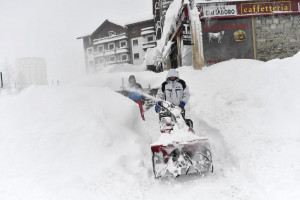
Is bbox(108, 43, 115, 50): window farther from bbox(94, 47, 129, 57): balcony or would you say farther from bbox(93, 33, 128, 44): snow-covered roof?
bbox(93, 33, 128, 44): snow-covered roof

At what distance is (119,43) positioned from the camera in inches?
1828

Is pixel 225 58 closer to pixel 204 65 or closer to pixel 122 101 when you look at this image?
pixel 204 65

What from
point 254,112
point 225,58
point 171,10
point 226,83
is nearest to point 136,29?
point 171,10

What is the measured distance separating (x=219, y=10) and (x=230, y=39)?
5.46 ft

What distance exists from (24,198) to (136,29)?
43759mm

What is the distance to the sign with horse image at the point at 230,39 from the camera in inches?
523

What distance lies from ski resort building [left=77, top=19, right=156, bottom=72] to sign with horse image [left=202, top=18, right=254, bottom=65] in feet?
97.6

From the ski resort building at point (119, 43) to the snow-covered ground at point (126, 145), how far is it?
37000 millimetres

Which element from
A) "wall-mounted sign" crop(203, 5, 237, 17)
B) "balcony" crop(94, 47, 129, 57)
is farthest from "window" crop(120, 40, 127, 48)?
"wall-mounted sign" crop(203, 5, 237, 17)

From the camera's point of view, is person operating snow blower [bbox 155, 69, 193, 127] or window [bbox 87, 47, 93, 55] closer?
person operating snow blower [bbox 155, 69, 193, 127]

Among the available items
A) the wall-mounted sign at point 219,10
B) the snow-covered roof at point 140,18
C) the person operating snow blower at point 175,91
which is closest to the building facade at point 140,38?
the snow-covered roof at point 140,18

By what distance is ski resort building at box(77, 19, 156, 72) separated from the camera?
1726 inches

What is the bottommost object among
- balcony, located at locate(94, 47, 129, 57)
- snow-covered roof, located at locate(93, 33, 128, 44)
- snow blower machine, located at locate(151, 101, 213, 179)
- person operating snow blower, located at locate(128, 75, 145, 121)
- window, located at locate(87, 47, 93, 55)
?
snow blower machine, located at locate(151, 101, 213, 179)

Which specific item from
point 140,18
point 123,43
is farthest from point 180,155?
point 123,43
